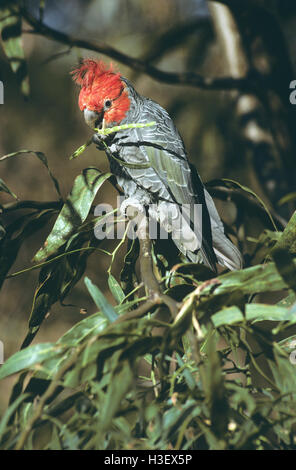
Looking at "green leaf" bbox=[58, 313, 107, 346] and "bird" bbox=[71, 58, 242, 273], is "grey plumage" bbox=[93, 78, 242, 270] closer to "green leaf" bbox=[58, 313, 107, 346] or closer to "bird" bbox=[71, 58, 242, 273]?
"bird" bbox=[71, 58, 242, 273]

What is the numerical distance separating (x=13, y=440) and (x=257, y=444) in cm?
24

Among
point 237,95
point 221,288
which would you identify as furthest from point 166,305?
point 237,95

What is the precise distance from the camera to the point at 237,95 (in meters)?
1.20

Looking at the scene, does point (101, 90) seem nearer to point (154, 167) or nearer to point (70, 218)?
point (154, 167)

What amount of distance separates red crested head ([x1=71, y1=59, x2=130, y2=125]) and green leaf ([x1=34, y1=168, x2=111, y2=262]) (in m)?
0.31

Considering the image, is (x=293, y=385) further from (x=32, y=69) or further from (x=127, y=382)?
(x=32, y=69)

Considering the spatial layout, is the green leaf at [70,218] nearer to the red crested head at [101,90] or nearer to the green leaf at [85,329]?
the green leaf at [85,329]

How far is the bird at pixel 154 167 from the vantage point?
2.93 ft

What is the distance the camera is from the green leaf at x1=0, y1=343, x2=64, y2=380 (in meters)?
0.43

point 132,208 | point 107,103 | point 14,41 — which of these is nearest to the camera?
point 14,41

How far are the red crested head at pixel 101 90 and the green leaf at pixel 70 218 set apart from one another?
305mm

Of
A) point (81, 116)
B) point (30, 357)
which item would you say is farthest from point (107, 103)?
point (30, 357)

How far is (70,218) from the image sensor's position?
0.67 metres

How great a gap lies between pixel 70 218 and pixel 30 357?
0.93 feet
